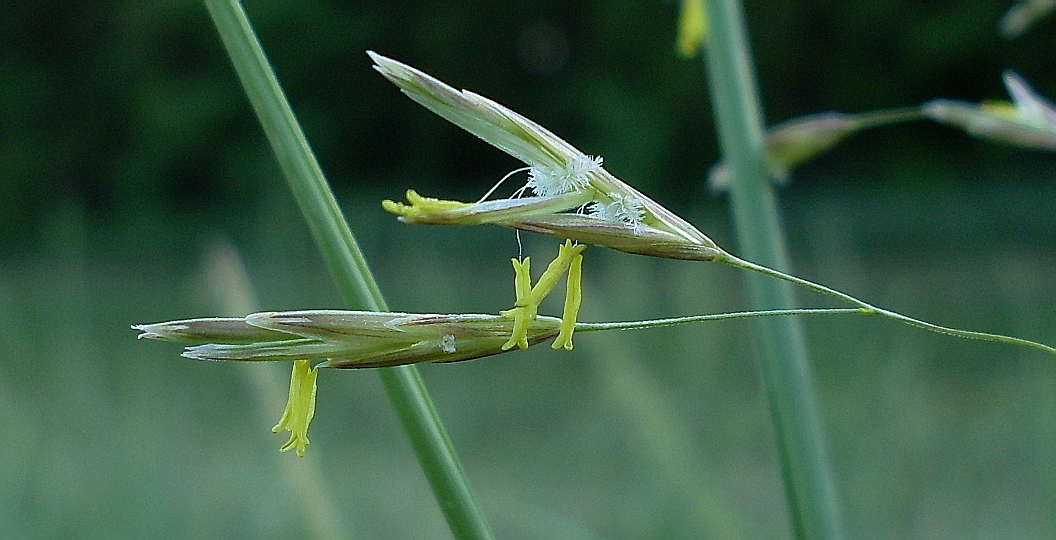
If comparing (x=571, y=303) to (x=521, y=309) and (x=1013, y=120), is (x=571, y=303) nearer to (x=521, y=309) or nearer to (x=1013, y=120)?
(x=521, y=309)

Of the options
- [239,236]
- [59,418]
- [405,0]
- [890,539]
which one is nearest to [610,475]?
[890,539]

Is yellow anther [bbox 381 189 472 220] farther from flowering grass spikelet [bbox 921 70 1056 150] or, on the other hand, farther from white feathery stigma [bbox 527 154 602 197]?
flowering grass spikelet [bbox 921 70 1056 150]

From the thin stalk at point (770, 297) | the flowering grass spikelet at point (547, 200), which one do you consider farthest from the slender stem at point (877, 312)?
the thin stalk at point (770, 297)

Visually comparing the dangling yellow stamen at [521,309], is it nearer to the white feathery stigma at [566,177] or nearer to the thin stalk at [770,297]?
the white feathery stigma at [566,177]

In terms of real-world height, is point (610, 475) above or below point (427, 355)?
below

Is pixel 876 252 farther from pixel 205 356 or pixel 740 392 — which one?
pixel 205 356

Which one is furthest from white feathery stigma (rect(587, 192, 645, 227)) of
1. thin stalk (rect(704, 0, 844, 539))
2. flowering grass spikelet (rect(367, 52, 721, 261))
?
thin stalk (rect(704, 0, 844, 539))

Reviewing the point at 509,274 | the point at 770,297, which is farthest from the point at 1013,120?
the point at 509,274
